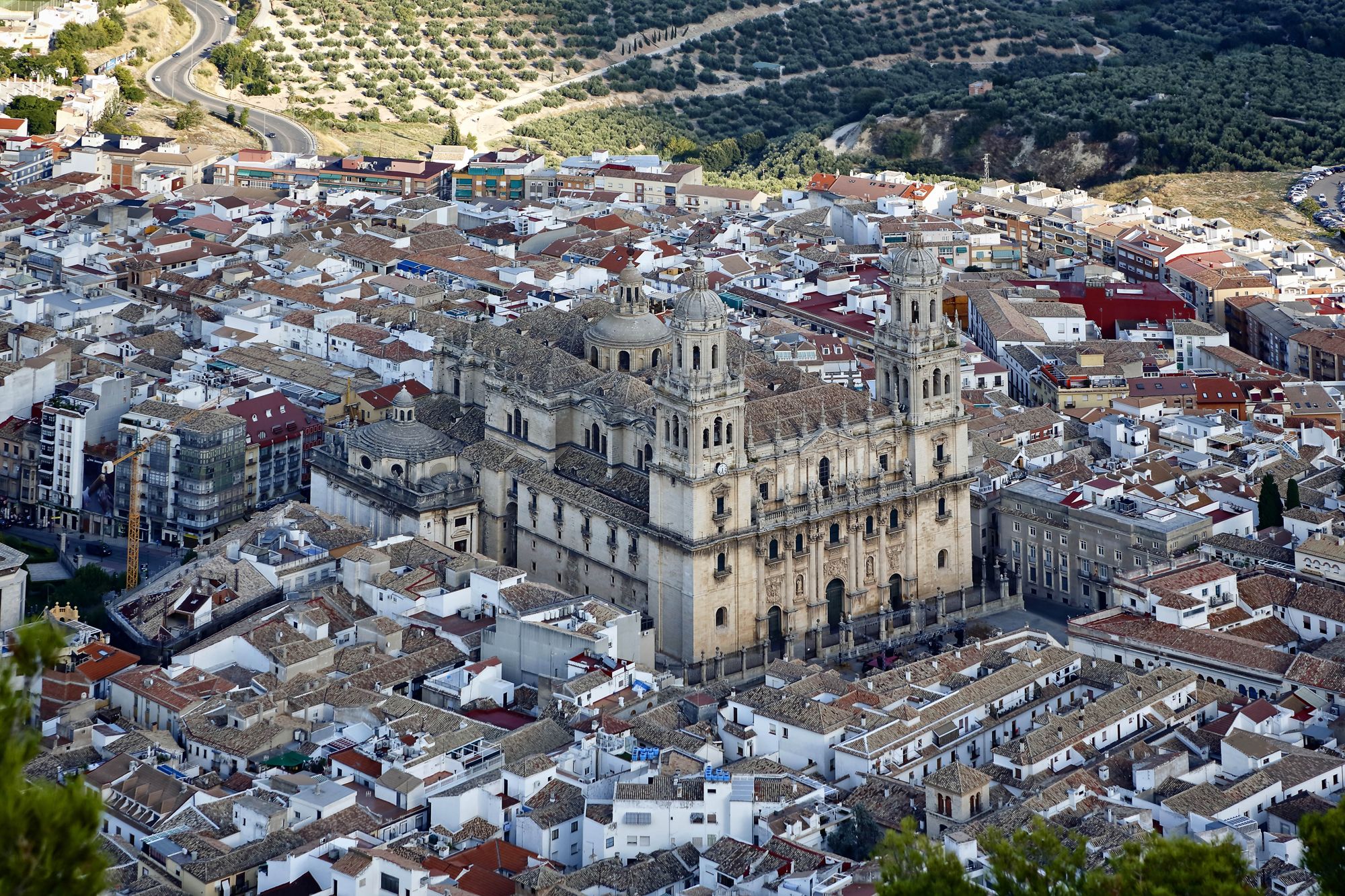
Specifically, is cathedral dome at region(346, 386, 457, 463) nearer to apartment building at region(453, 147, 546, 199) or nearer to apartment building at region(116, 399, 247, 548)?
apartment building at region(116, 399, 247, 548)

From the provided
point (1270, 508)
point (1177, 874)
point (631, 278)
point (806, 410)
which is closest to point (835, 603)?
point (806, 410)

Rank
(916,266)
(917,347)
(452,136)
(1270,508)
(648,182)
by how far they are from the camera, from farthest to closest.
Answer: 1. (452,136)
2. (648,182)
3. (1270,508)
4. (916,266)
5. (917,347)

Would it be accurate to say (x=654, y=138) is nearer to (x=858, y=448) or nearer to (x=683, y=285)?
(x=683, y=285)

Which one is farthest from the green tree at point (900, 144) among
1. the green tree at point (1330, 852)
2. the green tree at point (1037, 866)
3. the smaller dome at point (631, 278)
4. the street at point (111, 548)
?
the green tree at point (1330, 852)

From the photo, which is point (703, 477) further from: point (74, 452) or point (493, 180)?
point (493, 180)

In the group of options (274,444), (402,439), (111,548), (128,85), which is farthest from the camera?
(128,85)

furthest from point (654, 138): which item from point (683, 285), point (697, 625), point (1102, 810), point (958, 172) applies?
point (1102, 810)

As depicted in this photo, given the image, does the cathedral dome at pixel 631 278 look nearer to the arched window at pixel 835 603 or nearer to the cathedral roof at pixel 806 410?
the cathedral roof at pixel 806 410
